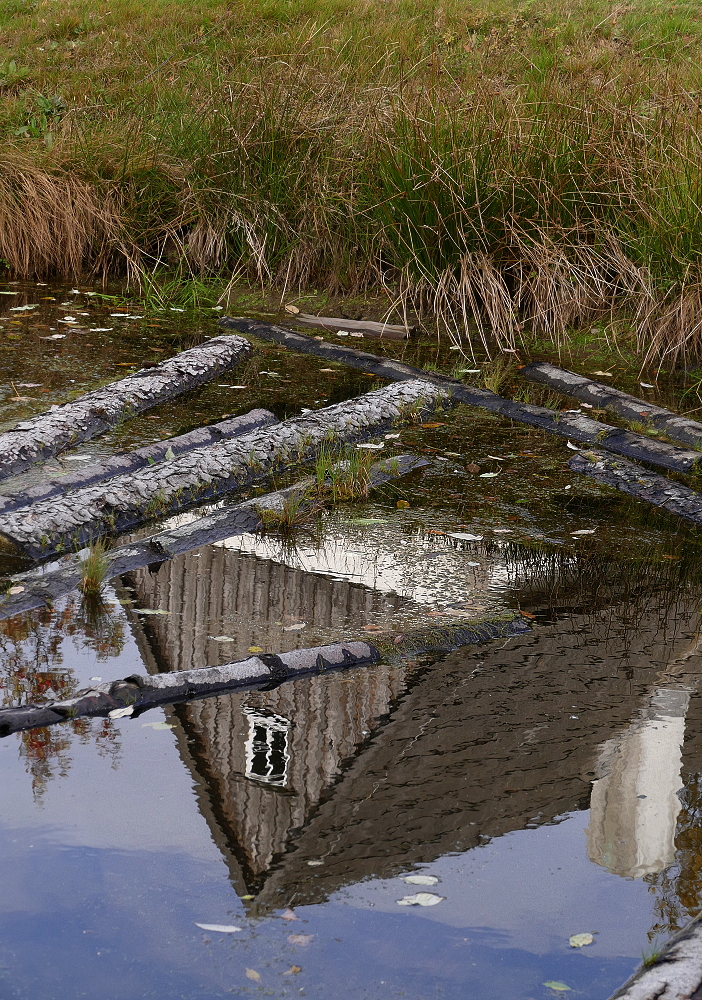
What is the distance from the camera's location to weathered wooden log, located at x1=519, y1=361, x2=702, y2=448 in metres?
5.50

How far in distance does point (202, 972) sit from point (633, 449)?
13.0 ft

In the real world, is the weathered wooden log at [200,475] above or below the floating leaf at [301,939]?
above

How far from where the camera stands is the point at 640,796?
2.63 meters

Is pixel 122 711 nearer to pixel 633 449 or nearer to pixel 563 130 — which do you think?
pixel 633 449

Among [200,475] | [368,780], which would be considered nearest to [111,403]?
[200,475]

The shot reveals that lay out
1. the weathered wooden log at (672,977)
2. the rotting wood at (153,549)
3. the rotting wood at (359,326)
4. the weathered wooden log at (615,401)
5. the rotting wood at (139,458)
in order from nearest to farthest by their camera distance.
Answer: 1. the weathered wooden log at (672,977)
2. the rotting wood at (153,549)
3. the rotting wood at (139,458)
4. the weathered wooden log at (615,401)
5. the rotting wood at (359,326)

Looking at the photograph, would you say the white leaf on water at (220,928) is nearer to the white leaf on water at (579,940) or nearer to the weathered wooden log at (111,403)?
the white leaf on water at (579,940)

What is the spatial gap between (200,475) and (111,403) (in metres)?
1.07

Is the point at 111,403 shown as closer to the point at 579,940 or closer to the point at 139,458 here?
the point at 139,458

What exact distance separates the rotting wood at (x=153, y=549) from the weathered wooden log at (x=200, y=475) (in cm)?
17

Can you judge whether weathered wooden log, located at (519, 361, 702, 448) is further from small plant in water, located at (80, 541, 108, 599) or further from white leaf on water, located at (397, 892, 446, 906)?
white leaf on water, located at (397, 892, 446, 906)

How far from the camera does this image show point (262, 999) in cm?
199

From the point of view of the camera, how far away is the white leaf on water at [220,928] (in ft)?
7.04

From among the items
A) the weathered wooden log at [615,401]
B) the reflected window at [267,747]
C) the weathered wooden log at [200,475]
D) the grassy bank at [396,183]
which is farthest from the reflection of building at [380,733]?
the grassy bank at [396,183]
